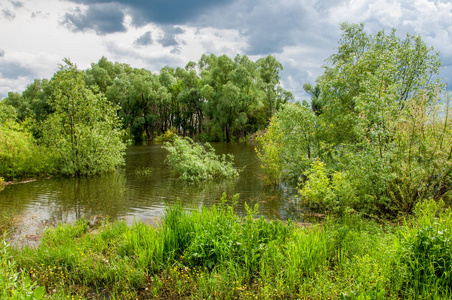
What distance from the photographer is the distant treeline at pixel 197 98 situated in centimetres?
5688

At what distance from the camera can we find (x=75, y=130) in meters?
20.6

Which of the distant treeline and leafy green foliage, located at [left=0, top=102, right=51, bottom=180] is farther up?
the distant treeline

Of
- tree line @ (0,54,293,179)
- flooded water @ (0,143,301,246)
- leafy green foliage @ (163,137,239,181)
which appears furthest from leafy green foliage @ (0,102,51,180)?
leafy green foliage @ (163,137,239,181)

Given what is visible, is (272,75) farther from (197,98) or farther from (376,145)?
(376,145)

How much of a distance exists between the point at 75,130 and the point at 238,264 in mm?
19509

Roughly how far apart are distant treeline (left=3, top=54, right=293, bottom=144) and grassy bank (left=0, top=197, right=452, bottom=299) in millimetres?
49824

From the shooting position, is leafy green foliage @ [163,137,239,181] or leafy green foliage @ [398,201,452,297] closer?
leafy green foliage @ [398,201,452,297]

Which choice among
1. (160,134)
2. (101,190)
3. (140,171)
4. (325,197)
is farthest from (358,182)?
(160,134)

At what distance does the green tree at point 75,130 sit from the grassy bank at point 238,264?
1539 cm

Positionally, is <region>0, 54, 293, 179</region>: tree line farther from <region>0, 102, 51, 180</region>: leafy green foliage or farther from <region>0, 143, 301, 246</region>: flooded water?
<region>0, 143, 301, 246</region>: flooded water

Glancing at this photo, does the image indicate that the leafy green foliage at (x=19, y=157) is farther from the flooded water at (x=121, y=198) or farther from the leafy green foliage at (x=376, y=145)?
the leafy green foliage at (x=376, y=145)

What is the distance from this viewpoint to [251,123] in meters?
65.8

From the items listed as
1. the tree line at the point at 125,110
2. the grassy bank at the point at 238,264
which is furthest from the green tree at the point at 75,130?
the grassy bank at the point at 238,264

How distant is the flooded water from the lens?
1103 centimetres
